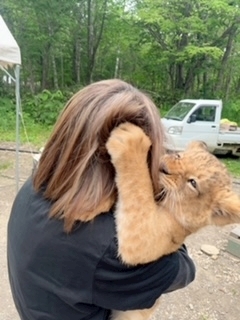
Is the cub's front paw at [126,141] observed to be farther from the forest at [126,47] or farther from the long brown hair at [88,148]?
the forest at [126,47]

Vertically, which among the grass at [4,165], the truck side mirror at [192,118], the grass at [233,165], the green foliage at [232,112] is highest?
the truck side mirror at [192,118]

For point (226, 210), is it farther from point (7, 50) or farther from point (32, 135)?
point (32, 135)

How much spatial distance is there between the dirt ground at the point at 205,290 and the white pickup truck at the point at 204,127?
392cm

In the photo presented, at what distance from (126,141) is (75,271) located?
374 mm

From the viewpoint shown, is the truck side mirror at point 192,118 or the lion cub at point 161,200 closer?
the lion cub at point 161,200

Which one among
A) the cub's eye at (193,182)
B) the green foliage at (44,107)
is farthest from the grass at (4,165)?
the cub's eye at (193,182)

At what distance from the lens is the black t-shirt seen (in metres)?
0.79

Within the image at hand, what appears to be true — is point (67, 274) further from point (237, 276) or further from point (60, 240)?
point (237, 276)

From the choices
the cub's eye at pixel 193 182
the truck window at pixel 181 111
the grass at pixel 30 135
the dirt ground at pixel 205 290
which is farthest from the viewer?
the grass at pixel 30 135

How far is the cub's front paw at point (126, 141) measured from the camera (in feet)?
2.97

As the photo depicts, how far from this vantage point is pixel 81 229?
0.78 metres

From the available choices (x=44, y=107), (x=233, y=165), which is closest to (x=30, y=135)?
(x=44, y=107)

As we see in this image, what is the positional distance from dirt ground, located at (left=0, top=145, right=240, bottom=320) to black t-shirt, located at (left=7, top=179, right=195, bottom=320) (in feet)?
6.34

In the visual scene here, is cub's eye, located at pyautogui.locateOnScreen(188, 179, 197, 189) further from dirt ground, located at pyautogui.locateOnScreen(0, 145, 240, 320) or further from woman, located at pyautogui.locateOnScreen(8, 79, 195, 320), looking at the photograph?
dirt ground, located at pyautogui.locateOnScreen(0, 145, 240, 320)
